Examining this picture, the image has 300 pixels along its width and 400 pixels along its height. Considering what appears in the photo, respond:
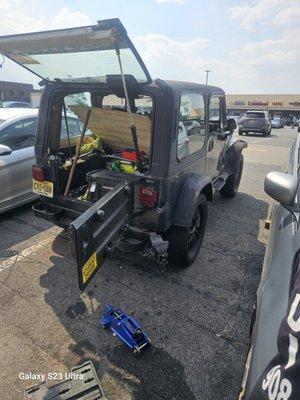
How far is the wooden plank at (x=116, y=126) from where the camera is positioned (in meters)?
3.38

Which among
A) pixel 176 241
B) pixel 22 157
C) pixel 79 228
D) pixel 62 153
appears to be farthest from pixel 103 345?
pixel 22 157

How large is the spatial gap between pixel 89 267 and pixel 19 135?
3.49 metres

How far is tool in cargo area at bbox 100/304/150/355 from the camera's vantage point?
2523 millimetres

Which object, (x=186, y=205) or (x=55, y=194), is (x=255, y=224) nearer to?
(x=186, y=205)

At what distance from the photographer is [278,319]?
1.51m

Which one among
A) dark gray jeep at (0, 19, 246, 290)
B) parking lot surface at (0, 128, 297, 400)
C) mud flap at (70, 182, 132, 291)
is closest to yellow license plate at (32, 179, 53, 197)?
dark gray jeep at (0, 19, 246, 290)

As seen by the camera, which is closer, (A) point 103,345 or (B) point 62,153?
(A) point 103,345

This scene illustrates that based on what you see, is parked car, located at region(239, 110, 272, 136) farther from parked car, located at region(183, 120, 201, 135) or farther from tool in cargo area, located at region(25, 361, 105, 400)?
tool in cargo area, located at region(25, 361, 105, 400)

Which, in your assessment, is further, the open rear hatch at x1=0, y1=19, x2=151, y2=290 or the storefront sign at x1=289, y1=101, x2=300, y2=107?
the storefront sign at x1=289, y1=101, x2=300, y2=107

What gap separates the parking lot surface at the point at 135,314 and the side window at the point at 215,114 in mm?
1691

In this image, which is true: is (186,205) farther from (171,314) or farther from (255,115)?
(255,115)

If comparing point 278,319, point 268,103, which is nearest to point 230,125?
point 278,319

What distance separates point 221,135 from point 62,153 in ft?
8.29

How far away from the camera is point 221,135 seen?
199 inches
